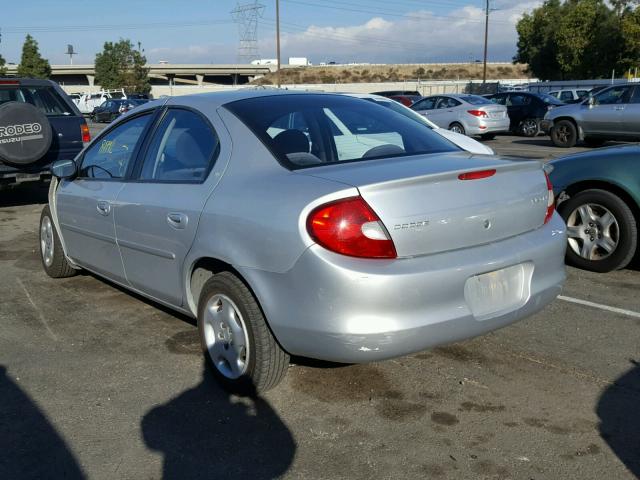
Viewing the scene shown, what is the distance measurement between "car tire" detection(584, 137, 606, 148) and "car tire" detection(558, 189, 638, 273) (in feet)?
42.2

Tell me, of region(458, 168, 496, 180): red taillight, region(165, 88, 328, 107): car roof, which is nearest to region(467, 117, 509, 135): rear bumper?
region(165, 88, 328, 107): car roof

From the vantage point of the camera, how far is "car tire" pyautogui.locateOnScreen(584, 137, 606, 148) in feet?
58.3

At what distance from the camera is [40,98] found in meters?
10.0

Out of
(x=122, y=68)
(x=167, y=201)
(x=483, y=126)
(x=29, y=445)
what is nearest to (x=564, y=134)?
(x=483, y=126)

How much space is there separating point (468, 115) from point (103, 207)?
681 inches

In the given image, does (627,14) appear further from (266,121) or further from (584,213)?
(266,121)

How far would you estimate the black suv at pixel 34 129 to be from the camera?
27.0 feet

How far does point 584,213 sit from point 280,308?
Answer: 370 cm

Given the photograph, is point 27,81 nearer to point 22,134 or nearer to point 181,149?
point 22,134

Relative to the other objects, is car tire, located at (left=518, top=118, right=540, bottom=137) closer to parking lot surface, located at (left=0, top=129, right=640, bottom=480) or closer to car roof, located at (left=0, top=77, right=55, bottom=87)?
car roof, located at (left=0, top=77, right=55, bottom=87)

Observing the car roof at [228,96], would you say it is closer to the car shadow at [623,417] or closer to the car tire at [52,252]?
the car tire at [52,252]

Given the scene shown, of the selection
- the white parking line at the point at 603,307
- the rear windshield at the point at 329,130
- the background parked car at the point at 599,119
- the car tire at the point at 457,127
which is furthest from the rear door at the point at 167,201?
the car tire at the point at 457,127

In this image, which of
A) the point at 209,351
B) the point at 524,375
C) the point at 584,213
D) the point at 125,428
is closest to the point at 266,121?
the point at 209,351

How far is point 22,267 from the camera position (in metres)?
6.51
